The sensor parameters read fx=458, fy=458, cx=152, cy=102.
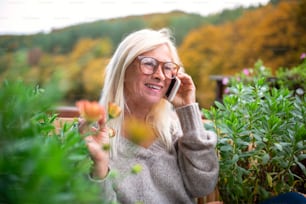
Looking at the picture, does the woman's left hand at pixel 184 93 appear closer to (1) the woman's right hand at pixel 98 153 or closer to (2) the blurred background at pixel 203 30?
(1) the woman's right hand at pixel 98 153

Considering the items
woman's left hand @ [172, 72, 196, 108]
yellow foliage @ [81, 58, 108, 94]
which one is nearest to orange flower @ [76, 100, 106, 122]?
woman's left hand @ [172, 72, 196, 108]

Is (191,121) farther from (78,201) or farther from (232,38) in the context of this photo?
(232,38)

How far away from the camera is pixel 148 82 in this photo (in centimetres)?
147

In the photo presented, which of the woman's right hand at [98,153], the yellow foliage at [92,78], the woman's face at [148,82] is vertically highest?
the woman's face at [148,82]

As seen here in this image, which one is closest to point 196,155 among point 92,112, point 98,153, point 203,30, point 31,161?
point 98,153

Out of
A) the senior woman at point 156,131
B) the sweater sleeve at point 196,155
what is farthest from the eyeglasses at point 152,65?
the sweater sleeve at point 196,155

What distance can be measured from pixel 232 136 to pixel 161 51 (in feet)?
1.18

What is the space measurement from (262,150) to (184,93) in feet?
1.03

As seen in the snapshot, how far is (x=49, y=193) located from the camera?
1.37 feet

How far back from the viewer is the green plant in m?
1.43

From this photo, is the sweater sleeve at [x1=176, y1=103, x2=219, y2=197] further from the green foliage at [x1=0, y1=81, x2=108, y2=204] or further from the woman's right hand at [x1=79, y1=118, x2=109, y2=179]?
the green foliage at [x1=0, y1=81, x2=108, y2=204]

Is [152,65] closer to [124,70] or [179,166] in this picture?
[124,70]

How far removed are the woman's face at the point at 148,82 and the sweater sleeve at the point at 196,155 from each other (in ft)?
0.32

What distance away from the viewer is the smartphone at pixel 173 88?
4.83 feet
